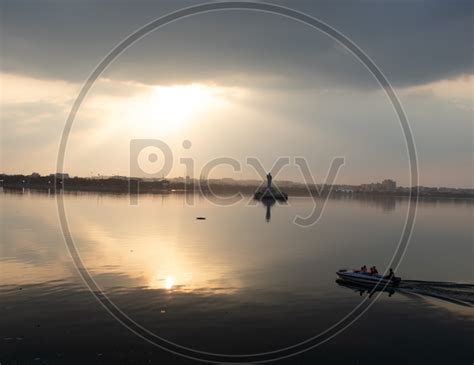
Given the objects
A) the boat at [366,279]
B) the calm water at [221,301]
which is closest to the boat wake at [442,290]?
the calm water at [221,301]

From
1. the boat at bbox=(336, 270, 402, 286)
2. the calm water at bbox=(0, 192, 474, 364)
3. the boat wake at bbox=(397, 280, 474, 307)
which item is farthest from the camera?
the boat at bbox=(336, 270, 402, 286)

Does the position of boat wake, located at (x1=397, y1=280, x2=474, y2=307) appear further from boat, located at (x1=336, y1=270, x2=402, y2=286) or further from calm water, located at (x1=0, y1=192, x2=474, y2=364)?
boat, located at (x1=336, y1=270, x2=402, y2=286)

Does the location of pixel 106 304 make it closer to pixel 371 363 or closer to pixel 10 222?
pixel 371 363

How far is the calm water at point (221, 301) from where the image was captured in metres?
28.4

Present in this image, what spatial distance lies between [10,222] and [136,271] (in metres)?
59.3

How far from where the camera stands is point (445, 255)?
2790 inches

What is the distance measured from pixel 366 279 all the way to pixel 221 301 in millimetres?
18221

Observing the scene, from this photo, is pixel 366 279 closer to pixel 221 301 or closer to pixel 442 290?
pixel 442 290

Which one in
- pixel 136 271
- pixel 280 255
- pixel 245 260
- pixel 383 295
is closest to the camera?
pixel 383 295

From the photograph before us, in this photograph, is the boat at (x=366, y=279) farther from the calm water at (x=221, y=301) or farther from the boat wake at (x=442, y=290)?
the calm water at (x=221, y=301)

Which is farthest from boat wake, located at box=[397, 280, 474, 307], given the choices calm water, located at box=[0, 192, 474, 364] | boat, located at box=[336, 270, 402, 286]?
boat, located at box=[336, 270, 402, 286]

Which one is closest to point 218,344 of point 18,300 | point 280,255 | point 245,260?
point 18,300

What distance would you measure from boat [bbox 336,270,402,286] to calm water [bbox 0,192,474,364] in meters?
1.64

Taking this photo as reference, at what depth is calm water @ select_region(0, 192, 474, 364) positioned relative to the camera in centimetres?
2842
